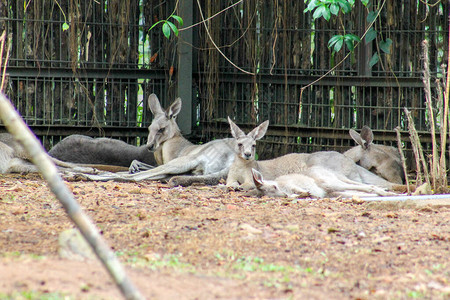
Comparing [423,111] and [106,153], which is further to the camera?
[106,153]

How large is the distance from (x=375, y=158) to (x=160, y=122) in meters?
2.78

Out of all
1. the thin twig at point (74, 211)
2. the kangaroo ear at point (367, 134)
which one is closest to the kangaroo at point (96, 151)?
the kangaroo ear at point (367, 134)

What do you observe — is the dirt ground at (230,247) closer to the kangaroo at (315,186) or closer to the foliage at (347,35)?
the kangaroo at (315,186)

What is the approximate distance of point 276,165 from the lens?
801cm

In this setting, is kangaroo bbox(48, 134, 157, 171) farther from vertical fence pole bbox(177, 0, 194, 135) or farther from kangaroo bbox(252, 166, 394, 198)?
kangaroo bbox(252, 166, 394, 198)

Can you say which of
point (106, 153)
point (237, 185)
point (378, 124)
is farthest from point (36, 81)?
point (378, 124)

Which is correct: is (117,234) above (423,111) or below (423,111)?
below

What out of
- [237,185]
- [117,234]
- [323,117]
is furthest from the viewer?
[323,117]

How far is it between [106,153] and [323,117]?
111 inches

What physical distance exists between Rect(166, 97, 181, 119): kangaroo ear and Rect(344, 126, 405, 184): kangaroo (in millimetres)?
2254

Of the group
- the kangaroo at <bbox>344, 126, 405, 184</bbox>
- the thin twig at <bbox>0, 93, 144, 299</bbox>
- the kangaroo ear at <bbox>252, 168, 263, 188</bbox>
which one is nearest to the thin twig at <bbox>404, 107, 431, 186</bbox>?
the kangaroo at <bbox>344, 126, 405, 184</bbox>

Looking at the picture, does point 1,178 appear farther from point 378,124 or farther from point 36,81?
point 378,124

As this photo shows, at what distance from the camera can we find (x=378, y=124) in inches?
343

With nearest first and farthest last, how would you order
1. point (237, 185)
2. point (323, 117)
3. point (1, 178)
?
point (237, 185), point (1, 178), point (323, 117)
